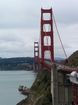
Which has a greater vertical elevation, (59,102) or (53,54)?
(53,54)

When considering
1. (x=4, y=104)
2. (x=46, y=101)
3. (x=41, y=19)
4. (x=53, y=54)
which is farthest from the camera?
(x=4, y=104)

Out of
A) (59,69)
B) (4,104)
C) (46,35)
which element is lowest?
(4,104)

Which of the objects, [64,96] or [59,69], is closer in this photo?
[59,69]

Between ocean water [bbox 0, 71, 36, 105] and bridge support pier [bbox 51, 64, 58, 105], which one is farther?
ocean water [bbox 0, 71, 36, 105]

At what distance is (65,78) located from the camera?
24.0 meters

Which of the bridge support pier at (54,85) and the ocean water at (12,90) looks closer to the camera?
the bridge support pier at (54,85)

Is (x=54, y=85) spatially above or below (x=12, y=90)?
above

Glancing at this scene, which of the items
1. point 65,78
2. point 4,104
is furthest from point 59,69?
point 4,104

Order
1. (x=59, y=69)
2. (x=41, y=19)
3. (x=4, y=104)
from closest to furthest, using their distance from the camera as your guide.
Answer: (x=59, y=69)
(x=41, y=19)
(x=4, y=104)

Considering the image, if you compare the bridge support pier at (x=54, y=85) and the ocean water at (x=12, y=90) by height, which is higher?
the bridge support pier at (x=54, y=85)

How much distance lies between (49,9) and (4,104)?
43.3ft

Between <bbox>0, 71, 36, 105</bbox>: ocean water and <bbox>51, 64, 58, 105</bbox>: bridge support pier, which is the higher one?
<bbox>51, 64, 58, 105</bbox>: bridge support pier

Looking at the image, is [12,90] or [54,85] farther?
[12,90]

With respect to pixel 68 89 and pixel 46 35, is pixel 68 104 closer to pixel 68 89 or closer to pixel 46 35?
pixel 68 89
